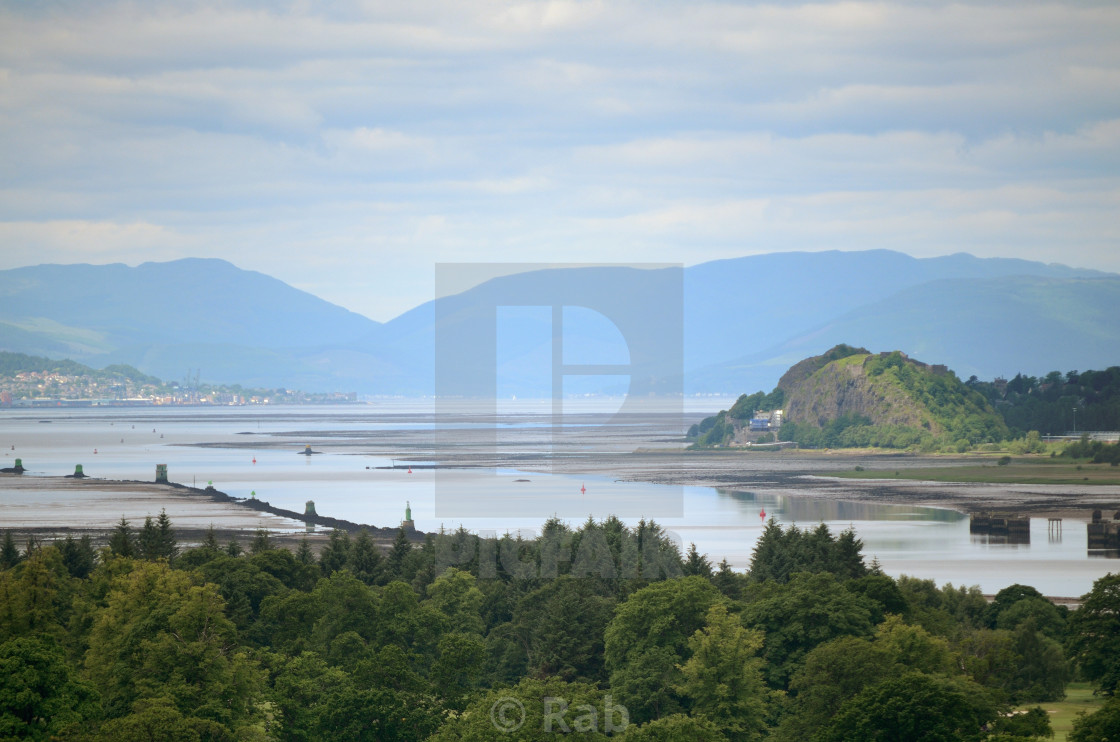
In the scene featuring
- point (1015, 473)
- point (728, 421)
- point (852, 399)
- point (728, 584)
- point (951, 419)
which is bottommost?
point (728, 584)

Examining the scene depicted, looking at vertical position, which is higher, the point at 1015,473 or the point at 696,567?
the point at 1015,473

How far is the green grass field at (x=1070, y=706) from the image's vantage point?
4095 centimetres

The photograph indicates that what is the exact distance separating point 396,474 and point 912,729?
323 feet

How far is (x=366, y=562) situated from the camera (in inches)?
2425

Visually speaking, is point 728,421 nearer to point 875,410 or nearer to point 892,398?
point 875,410

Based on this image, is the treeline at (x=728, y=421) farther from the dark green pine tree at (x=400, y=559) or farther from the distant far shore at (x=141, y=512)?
the dark green pine tree at (x=400, y=559)

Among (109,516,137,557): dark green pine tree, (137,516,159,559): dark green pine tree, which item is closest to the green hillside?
(137,516,159,559): dark green pine tree

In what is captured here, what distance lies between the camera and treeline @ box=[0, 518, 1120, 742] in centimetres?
3488

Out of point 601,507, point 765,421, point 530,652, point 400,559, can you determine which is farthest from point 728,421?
point 530,652

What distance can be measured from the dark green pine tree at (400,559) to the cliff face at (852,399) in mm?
125090

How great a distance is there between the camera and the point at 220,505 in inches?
3957

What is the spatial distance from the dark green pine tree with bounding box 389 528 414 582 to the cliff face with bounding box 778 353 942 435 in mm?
125090

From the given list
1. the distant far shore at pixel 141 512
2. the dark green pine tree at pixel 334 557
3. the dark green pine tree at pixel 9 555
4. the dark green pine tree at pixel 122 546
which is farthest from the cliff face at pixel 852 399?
the dark green pine tree at pixel 9 555

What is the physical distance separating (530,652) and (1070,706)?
20.9 meters
